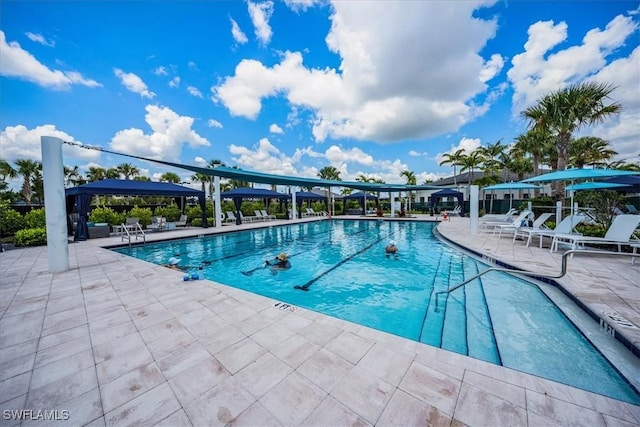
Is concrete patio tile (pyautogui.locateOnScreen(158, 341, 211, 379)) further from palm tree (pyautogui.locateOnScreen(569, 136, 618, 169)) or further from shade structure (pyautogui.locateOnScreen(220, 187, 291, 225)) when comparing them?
palm tree (pyautogui.locateOnScreen(569, 136, 618, 169))

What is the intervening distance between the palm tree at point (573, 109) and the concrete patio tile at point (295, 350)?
12.0 m

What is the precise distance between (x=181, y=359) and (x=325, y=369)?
1294 mm

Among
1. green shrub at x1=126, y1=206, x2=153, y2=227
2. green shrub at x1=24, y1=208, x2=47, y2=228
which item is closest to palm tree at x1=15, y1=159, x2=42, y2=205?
green shrub at x1=126, y1=206, x2=153, y2=227

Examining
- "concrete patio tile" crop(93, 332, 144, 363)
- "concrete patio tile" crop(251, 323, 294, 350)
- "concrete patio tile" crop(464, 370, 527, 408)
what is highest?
"concrete patio tile" crop(464, 370, 527, 408)

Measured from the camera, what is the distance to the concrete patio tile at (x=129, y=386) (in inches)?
63.8

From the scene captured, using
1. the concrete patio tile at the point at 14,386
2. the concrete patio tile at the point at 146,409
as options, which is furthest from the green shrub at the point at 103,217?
the concrete patio tile at the point at 146,409

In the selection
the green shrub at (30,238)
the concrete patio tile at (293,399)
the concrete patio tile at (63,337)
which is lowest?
the concrete patio tile at (63,337)

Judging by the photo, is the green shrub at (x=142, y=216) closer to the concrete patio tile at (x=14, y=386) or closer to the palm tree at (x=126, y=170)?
the concrete patio tile at (x=14, y=386)

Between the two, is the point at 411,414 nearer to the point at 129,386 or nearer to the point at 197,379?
the point at 197,379

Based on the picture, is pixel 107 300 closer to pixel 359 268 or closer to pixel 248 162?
pixel 359 268

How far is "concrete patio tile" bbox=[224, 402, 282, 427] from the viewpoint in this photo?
1.41 meters

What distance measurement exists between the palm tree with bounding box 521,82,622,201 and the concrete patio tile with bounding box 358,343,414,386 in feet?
37.6

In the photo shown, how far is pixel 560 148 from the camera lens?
10023 mm

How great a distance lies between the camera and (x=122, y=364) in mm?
2012
